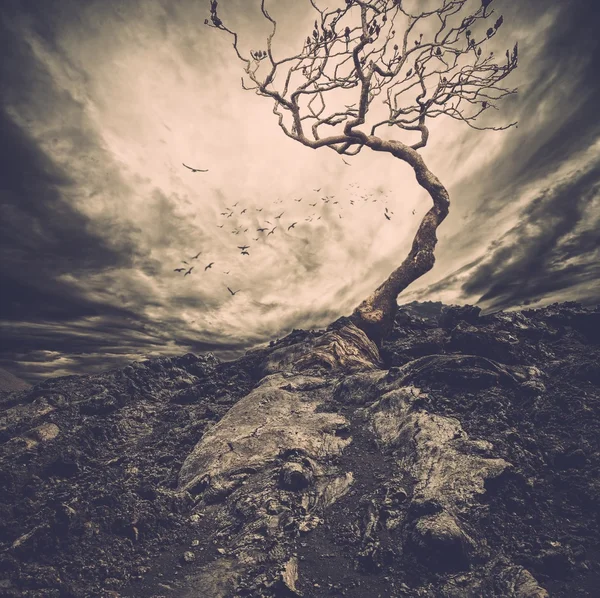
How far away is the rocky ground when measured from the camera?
5.14 metres

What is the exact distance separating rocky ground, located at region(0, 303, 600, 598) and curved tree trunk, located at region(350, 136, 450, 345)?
137 inches

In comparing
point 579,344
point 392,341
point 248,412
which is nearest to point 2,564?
point 248,412

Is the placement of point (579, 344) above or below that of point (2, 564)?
below

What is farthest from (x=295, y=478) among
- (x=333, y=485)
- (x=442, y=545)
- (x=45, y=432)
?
(x=45, y=432)

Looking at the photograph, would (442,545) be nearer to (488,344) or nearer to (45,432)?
(488,344)

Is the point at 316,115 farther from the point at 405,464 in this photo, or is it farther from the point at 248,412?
the point at 405,464

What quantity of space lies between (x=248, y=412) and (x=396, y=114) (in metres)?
16.7

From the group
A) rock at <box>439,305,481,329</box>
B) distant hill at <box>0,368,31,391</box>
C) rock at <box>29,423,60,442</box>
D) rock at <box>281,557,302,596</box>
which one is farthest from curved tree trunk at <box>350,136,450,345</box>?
distant hill at <box>0,368,31,391</box>

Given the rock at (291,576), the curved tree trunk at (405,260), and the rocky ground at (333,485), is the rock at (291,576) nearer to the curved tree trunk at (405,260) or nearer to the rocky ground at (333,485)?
the rocky ground at (333,485)

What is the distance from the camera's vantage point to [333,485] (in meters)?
7.18

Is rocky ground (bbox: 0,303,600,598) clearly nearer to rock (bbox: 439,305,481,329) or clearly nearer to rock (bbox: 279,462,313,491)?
rock (bbox: 279,462,313,491)

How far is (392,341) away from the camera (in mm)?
16328

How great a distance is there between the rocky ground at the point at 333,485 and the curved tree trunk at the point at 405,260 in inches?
137

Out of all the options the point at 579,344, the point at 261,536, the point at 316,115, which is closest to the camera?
the point at 261,536
